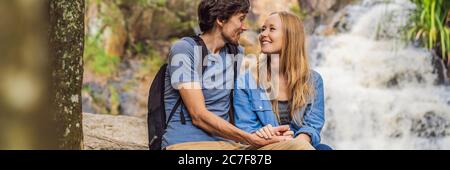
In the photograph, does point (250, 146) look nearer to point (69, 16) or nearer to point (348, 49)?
point (69, 16)

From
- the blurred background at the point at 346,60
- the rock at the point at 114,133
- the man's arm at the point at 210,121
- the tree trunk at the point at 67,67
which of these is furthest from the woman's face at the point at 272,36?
the blurred background at the point at 346,60

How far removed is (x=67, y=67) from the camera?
3223 millimetres

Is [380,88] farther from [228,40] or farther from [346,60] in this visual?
[228,40]

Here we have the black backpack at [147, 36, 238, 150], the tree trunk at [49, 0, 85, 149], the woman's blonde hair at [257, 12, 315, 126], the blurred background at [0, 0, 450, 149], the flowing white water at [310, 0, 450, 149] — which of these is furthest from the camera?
the blurred background at [0, 0, 450, 149]

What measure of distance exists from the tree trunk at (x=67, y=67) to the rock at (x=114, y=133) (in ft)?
4.36

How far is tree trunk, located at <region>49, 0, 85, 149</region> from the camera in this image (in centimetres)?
319

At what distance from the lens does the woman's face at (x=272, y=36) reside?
3.55 metres

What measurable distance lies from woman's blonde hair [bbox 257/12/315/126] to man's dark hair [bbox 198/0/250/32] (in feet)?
0.75

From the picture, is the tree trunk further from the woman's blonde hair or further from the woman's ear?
the woman's blonde hair

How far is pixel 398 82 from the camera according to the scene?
8.60 metres

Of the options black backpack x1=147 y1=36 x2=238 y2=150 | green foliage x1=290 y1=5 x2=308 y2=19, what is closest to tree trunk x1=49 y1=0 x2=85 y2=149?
black backpack x1=147 y1=36 x2=238 y2=150
